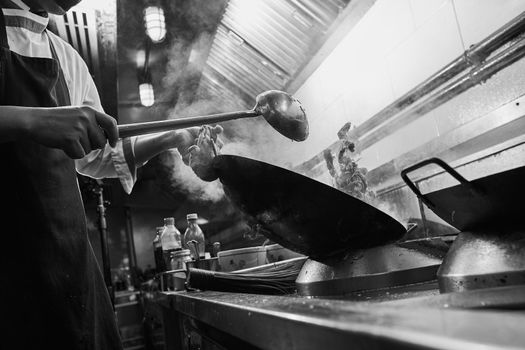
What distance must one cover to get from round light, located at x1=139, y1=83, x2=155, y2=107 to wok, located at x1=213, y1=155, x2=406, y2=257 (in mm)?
2734

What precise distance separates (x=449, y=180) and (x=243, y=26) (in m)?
1.77

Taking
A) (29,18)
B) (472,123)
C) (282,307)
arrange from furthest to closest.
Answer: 1. (472,123)
2. (29,18)
3. (282,307)

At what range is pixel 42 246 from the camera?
1.24 metres

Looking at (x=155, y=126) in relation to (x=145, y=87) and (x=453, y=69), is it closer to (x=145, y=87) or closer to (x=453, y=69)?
(x=453, y=69)

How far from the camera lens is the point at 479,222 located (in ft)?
2.28

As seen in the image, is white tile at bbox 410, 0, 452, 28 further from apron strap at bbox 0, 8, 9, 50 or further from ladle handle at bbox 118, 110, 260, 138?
apron strap at bbox 0, 8, 9, 50

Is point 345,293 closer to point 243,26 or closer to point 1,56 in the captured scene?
point 1,56

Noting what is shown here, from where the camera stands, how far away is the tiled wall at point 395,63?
171cm

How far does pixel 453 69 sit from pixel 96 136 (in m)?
1.51

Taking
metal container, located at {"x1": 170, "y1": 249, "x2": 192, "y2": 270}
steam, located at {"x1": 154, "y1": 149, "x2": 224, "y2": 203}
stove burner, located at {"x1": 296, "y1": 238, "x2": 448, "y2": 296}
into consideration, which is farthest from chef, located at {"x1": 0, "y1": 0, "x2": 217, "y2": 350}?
steam, located at {"x1": 154, "y1": 149, "x2": 224, "y2": 203}

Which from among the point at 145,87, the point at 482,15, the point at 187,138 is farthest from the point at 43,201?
the point at 145,87

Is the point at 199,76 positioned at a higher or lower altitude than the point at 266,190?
higher

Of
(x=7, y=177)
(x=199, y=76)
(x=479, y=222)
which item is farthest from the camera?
(x=199, y=76)

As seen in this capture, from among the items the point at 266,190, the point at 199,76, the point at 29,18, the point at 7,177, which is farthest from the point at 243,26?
the point at 266,190
